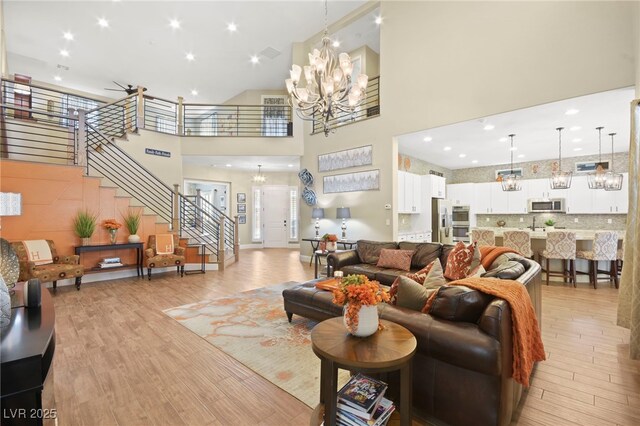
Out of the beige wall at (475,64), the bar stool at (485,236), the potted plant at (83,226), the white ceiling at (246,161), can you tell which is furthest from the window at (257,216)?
the bar stool at (485,236)

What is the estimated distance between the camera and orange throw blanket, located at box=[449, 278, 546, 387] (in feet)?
5.43

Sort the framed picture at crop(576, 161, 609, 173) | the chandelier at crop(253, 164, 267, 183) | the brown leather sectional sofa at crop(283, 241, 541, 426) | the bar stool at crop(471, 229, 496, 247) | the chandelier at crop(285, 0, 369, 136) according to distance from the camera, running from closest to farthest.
Result: the brown leather sectional sofa at crop(283, 241, 541, 426)
the chandelier at crop(285, 0, 369, 136)
the bar stool at crop(471, 229, 496, 247)
the framed picture at crop(576, 161, 609, 173)
the chandelier at crop(253, 164, 267, 183)

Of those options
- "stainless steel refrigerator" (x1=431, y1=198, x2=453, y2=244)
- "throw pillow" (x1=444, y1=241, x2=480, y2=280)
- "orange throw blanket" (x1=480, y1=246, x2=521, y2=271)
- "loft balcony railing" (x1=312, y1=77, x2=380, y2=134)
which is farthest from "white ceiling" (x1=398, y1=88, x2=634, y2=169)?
"throw pillow" (x1=444, y1=241, x2=480, y2=280)

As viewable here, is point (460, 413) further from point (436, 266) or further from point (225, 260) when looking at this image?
point (225, 260)

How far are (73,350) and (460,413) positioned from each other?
11.2 feet

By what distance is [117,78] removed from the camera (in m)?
8.81

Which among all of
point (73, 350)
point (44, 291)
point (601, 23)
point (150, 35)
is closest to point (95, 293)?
point (73, 350)

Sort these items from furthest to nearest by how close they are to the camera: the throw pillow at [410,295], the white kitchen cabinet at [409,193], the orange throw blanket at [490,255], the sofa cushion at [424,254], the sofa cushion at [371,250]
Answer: the white kitchen cabinet at [409,193] → the sofa cushion at [371,250] → the sofa cushion at [424,254] → the orange throw blanket at [490,255] → the throw pillow at [410,295]

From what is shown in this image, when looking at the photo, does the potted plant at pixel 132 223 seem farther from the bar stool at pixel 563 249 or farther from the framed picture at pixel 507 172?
the framed picture at pixel 507 172

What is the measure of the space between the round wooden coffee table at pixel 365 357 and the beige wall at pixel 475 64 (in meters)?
4.55

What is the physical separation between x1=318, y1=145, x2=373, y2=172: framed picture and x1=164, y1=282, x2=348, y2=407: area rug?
3.59 metres

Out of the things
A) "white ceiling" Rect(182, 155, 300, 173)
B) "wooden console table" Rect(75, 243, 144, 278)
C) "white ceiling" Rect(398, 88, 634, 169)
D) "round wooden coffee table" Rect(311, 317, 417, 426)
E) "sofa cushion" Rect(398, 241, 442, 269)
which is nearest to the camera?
"round wooden coffee table" Rect(311, 317, 417, 426)

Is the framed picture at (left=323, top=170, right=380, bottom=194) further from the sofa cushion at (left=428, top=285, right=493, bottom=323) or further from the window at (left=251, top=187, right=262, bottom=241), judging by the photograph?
the sofa cushion at (left=428, top=285, right=493, bottom=323)

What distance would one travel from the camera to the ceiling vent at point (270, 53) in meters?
7.84
